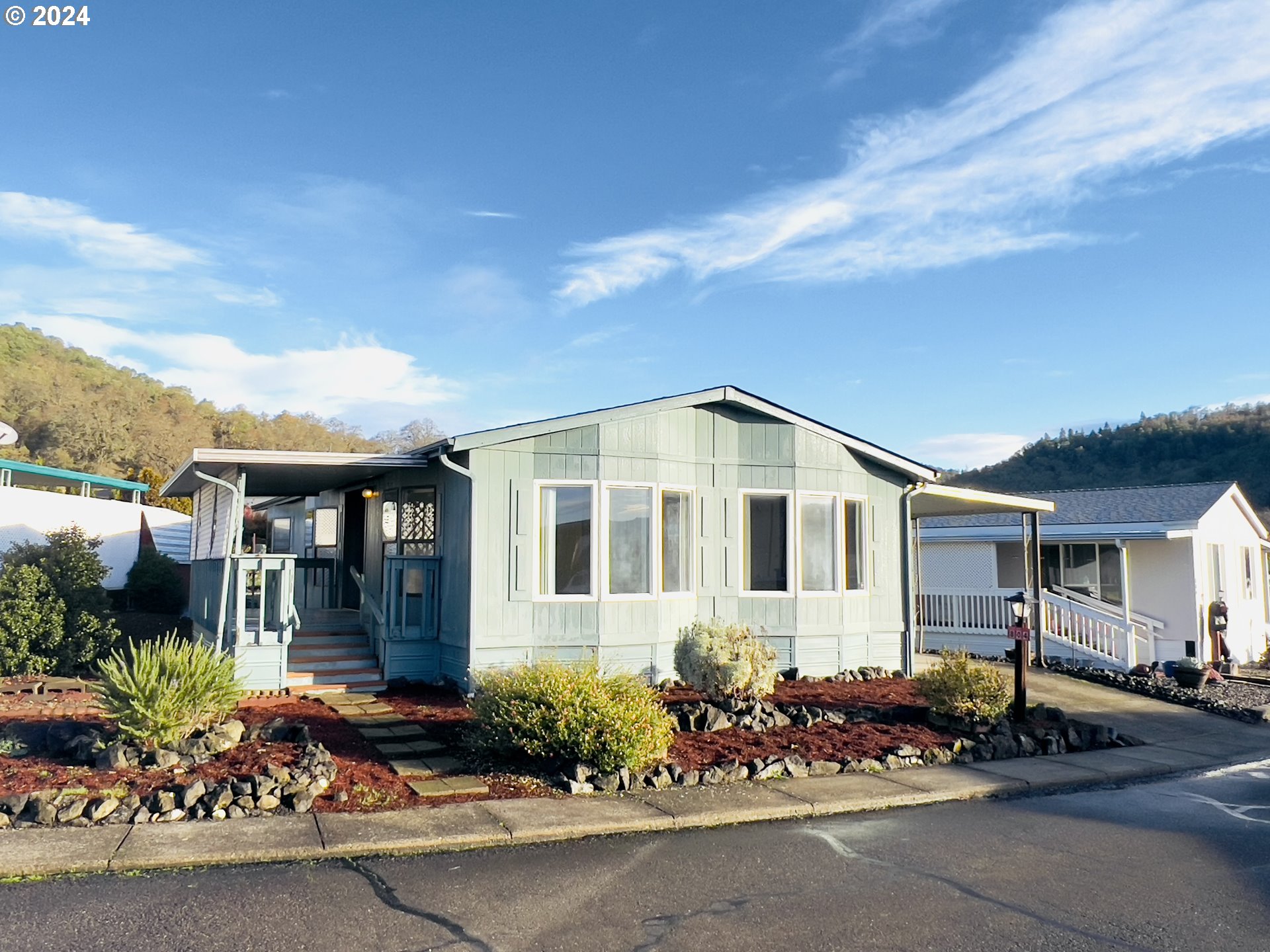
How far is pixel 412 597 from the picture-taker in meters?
12.0

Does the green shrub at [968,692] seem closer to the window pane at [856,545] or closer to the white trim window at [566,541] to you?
the window pane at [856,545]

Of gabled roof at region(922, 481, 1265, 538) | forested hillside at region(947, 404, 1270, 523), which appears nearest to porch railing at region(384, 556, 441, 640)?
gabled roof at region(922, 481, 1265, 538)

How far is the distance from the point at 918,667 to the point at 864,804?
8.15m

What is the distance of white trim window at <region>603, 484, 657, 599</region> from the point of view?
458 inches

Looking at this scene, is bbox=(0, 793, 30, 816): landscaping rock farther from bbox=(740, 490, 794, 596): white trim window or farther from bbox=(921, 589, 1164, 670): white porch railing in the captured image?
bbox=(921, 589, 1164, 670): white porch railing

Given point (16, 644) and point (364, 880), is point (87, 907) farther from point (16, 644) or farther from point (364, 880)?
point (16, 644)

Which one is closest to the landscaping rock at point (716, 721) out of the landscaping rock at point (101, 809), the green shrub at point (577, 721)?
Result: the green shrub at point (577, 721)

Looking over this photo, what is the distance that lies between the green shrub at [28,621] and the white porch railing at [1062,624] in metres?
14.6

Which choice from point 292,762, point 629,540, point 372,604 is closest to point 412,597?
point 372,604

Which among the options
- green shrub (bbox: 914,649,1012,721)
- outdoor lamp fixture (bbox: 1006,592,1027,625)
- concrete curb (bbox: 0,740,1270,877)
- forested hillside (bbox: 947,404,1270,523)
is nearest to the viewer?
concrete curb (bbox: 0,740,1270,877)

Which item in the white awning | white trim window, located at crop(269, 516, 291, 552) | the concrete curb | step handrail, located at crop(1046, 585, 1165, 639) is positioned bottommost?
the concrete curb

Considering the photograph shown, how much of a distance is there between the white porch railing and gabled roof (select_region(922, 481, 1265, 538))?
156cm

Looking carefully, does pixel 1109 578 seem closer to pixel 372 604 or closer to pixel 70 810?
pixel 372 604

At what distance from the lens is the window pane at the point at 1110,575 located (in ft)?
64.5
